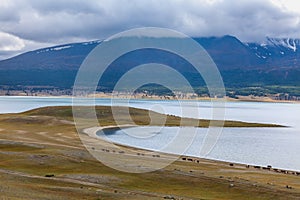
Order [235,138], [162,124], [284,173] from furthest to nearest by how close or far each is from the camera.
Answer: [162,124] → [235,138] → [284,173]

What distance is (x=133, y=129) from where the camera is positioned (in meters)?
138

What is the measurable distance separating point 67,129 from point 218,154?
50.9 meters

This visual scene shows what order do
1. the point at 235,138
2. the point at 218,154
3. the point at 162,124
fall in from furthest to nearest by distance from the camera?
the point at 162,124, the point at 235,138, the point at 218,154

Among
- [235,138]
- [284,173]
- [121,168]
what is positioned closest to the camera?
[121,168]

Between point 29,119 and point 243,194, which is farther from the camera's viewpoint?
point 29,119

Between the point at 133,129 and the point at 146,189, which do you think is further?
the point at 133,129

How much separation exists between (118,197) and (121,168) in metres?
18.1

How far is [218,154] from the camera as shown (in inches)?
3418

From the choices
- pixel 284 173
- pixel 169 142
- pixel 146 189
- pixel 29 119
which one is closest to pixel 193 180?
pixel 146 189

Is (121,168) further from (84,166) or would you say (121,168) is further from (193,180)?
(193,180)

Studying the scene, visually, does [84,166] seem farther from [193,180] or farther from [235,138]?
[235,138]

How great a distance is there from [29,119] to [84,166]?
88119mm

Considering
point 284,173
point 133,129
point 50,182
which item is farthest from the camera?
point 133,129

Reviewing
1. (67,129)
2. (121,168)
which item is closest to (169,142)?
(67,129)
